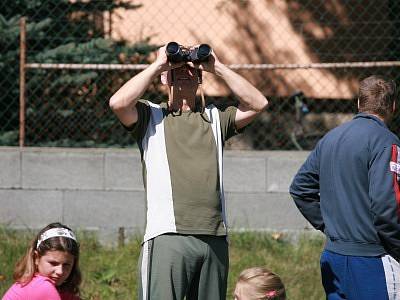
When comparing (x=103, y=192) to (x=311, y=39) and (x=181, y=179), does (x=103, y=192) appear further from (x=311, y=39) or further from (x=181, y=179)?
(x=311, y=39)

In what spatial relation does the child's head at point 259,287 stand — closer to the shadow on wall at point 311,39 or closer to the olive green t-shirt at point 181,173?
the olive green t-shirt at point 181,173

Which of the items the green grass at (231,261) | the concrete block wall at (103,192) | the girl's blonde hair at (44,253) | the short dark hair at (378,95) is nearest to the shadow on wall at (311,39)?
the concrete block wall at (103,192)

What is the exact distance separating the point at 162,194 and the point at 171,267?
1.14ft

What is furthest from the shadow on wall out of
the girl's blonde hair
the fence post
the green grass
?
the girl's blonde hair

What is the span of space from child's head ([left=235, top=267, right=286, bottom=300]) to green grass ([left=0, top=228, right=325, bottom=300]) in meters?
2.07

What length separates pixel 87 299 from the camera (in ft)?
18.9

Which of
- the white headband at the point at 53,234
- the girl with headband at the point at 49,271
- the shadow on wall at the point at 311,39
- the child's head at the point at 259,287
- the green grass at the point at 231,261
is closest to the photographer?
the child's head at the point at 259,287

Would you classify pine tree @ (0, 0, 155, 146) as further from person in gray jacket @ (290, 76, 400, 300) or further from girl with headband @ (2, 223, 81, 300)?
person in gray jacket @ (290, 76, 400, 300)

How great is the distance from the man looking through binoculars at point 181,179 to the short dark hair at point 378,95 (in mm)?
507

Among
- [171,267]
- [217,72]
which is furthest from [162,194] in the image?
[217,72]

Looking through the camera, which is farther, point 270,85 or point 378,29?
point 270,85

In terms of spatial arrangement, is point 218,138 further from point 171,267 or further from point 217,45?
point 217,45

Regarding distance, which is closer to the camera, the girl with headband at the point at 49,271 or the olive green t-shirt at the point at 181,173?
the olive green t-shirt at the point at 181,173

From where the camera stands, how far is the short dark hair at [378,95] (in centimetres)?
410
